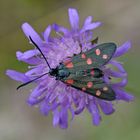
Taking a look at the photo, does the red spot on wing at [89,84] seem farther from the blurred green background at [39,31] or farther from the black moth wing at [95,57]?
the blurred green background at [39,31]

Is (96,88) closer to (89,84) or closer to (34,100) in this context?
(89,84)

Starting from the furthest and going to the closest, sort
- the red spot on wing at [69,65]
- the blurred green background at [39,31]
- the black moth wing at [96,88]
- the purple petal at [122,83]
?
the blurred green background at [39,31] < the purple petal at [122,83] < the red spot on wing at [69,65] < the black moth wing at [96,88]

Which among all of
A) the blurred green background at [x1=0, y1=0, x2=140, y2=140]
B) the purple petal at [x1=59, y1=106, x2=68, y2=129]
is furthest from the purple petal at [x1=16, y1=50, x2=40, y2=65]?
the blurred green background at [x1=0, y1=0, x2=140, y2=140]

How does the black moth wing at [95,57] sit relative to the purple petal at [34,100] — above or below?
above

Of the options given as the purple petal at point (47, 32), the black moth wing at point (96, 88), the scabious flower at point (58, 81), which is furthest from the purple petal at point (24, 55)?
the black moth wing at point (96, 88)

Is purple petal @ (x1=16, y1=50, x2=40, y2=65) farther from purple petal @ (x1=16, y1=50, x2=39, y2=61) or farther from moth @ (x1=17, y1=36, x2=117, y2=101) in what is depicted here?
moth @ (x1=17, y1=36, x2=117, y2=101)

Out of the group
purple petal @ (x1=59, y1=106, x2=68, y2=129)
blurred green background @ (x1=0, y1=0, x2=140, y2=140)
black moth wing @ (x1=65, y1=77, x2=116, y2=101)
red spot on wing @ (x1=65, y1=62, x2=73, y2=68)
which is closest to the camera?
black moth wing @ (x1=65, y1=77, x2=116, y2=101)

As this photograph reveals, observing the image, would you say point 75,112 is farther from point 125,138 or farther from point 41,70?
point 125,138
